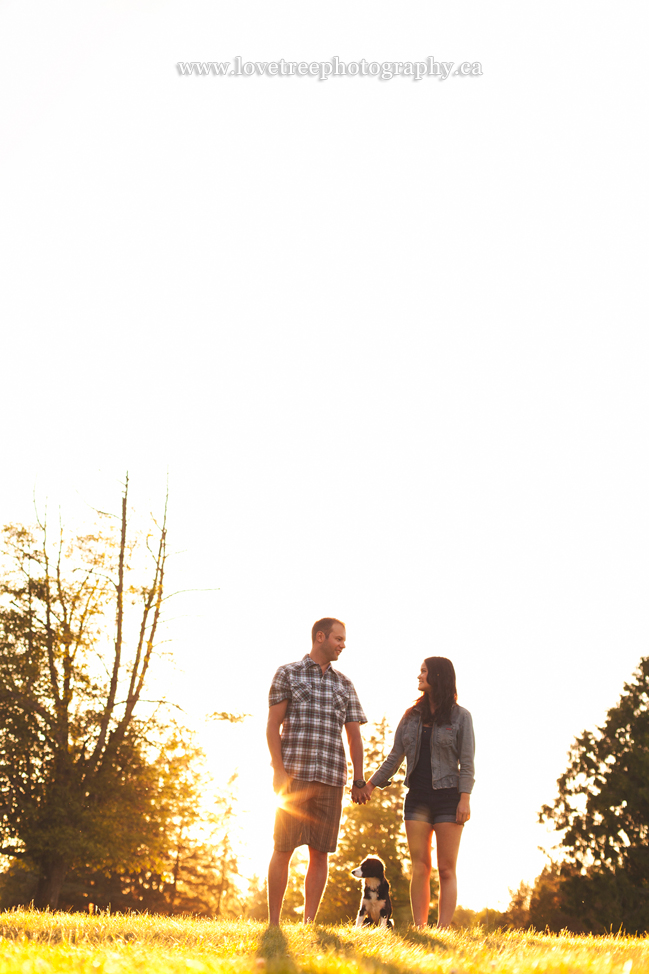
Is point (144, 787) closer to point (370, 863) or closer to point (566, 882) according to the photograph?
point (370, 863)

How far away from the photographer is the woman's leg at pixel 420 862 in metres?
6.68

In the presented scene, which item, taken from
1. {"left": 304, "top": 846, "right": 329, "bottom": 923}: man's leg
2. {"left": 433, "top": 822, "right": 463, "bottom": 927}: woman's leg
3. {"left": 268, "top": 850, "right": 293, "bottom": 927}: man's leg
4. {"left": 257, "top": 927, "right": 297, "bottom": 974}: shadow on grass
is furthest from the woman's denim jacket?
{"left": 257, "top": 927, "right": 297, "bottom": 974}: shadow on grass

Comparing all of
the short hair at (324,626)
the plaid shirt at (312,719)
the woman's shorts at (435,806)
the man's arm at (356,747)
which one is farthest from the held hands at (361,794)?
the short hair at (324,626)

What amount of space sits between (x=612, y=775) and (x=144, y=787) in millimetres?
22568

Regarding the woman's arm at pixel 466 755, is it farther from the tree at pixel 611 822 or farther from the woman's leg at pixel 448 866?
the tree at pixel 611 822

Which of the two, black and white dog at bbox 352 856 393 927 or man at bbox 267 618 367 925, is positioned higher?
man at bbox 267 618 367 925

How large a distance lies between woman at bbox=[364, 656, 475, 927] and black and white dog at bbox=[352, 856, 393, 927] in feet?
2.20

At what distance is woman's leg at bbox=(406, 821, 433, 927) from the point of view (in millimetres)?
6684

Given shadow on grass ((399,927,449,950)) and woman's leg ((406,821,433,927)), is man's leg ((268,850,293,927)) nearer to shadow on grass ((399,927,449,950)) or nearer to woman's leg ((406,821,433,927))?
shadow on grass ((399,927,449,950))

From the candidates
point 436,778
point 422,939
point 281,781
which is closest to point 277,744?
point 281,781

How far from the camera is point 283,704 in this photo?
6.24 m

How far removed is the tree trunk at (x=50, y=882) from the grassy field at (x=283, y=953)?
13062 millimetres

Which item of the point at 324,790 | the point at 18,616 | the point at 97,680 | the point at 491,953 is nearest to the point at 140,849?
the point at 97,680

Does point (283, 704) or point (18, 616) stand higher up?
point (18, 616)
